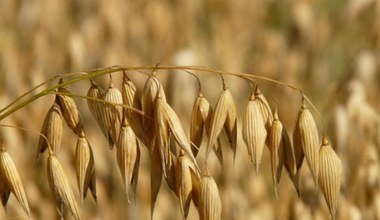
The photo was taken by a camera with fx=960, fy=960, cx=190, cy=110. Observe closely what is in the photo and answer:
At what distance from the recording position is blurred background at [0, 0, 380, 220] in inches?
79.4

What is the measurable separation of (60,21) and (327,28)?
0.91 meters

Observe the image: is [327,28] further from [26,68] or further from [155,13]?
[26,68]

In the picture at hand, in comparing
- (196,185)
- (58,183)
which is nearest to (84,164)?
(58,183)

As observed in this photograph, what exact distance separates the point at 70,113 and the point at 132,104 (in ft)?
0.27

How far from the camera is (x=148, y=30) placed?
10.2ft

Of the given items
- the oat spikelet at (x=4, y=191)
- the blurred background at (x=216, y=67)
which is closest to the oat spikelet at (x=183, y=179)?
the oat spikelet at (x=4, y=191)

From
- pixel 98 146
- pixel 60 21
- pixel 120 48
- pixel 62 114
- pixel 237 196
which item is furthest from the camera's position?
pixel 60 21

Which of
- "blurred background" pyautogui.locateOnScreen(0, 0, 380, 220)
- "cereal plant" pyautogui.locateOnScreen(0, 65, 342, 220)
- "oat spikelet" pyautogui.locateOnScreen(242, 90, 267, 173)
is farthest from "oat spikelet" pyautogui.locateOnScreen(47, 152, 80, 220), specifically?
"blurred background" pyautogui.locateOnScreen(0, 0, 380, 220)

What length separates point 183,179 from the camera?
4.11ft

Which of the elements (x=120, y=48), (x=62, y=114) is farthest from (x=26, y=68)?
(x=62, y=114)

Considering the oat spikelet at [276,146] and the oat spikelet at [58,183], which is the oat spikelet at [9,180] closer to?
the oat spikelet at [58,183]

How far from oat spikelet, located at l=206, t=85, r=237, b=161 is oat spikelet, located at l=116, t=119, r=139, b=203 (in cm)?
10

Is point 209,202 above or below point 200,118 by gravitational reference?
below

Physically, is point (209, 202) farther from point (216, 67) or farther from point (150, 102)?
point (216, 67)
